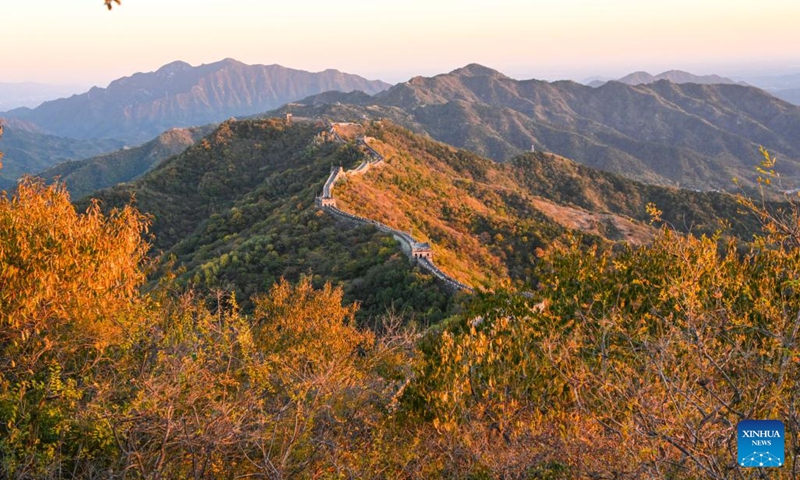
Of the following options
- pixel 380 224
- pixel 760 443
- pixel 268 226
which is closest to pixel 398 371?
pixel 760 443

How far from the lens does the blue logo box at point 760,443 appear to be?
6723mm

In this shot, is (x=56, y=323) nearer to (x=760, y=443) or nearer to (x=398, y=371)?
(x=398, y=371)

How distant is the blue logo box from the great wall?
24763 millimetres

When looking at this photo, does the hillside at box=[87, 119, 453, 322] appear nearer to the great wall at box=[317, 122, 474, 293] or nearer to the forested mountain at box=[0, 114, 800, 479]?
the great wall at box=[317, 122, 474, 293]

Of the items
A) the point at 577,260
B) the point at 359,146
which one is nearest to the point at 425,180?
the point at 359,146

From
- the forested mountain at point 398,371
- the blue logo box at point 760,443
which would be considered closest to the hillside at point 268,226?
the forested mountain at point 398,371

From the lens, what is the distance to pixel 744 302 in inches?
527

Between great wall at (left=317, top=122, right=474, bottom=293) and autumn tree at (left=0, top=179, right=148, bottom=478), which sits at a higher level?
autumn tree at (left=0, top=179, right=148, bottom=478)

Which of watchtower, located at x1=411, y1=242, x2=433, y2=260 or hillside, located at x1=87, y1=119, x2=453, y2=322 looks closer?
hillside, located at x1=87, y1=119, x2=453, y2=322

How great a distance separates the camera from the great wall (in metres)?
35.4

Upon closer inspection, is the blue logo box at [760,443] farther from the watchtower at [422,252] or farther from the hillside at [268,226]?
the watchtower at [422,252]

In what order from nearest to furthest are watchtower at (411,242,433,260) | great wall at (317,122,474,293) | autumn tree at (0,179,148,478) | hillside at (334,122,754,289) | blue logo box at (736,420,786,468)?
blue logo box at (736,420,786,468) < autumn tree at (0,179,148,478) < great wall at (317,122,474,293) < watchtower at (411,242,433,260) < hillside at (334,122,754,289)

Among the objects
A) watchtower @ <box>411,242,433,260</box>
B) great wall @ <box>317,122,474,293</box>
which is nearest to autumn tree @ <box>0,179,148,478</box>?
great wall @ <box>317,122,474,293</box>

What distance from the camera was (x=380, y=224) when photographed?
47688 millimetres
